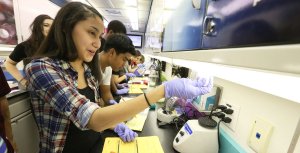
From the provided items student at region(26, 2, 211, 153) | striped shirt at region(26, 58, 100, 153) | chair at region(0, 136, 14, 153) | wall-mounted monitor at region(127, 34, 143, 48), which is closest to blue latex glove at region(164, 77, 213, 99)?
A: student at region(26, 2, 211, 153)

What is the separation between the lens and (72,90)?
73cm

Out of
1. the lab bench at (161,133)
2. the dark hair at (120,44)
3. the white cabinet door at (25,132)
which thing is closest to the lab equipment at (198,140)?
the lab bench at (161,133)

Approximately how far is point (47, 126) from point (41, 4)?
389 centimetres

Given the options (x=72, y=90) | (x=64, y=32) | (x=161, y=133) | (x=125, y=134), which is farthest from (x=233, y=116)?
(x=64, y=32)

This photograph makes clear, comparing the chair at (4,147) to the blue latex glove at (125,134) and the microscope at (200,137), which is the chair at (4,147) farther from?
the microscope at (200,137)

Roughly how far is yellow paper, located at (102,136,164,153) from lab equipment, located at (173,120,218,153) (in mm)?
131

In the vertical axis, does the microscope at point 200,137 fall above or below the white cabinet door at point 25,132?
above

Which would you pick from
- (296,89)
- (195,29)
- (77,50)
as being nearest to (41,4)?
(77,50)

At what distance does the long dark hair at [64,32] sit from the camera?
2.75ft

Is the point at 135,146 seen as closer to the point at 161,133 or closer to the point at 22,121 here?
the point at 161,133

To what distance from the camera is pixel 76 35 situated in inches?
33.6

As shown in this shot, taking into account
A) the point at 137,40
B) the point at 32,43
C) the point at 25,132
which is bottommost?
the point at 25,132

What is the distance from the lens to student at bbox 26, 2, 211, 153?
713mm

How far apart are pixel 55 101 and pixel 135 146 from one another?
19.5 inches
